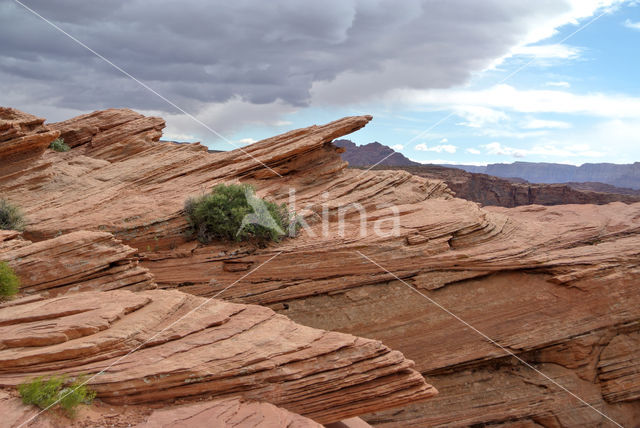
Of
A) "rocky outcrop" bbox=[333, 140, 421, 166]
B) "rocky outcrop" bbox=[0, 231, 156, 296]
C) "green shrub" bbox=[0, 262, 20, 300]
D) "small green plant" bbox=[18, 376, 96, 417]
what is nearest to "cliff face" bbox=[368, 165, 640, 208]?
"rocky outcrop" bbox=[0, 231, 156, 296]

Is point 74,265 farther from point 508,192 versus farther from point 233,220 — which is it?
point 508,192

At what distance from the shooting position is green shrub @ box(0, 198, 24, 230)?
15539 millimetres

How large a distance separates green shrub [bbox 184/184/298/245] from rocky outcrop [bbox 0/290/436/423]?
7584mm

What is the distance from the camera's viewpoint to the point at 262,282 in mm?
16297

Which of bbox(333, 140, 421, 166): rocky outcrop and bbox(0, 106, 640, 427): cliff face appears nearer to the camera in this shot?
bbox(0, 106, 640, 427): cliff face

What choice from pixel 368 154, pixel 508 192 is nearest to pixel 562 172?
pixel 368 154

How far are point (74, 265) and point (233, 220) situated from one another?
6.05 meters

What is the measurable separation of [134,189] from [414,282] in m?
11.3

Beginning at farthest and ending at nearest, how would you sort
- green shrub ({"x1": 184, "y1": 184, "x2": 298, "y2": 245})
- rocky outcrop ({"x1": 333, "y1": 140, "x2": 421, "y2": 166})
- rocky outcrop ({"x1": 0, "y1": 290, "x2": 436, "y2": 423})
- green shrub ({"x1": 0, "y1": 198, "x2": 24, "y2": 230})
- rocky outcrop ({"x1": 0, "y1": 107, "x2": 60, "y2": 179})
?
rocky outcrop ({"x1": 333, "y1": 140, "x2": 421, "y2": 166})
rocky outcrop ({"x1": 0, "y1": 107, "x2": 60, "y2": 179})
green shrub ({"x1": 184, "y1": 184, "x2": 298, "y2": 245})
green shrub ({"x1": 0, "y1": 198, "x2": 24, "y2": 230})
rocky outcrop ({"x1": 0, "y1": 290, "x2": 436, "y2": 423})

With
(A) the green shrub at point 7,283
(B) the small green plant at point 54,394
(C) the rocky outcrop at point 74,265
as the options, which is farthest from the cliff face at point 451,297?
(B) the small green plant at point 54,394

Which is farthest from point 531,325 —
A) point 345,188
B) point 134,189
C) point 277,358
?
point 134,189

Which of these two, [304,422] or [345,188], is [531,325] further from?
[304,422]

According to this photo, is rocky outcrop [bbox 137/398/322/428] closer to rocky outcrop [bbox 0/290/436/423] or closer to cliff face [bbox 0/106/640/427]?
rocky outcrop [bbox 0/290/436/423]

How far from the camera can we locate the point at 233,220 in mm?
17125
